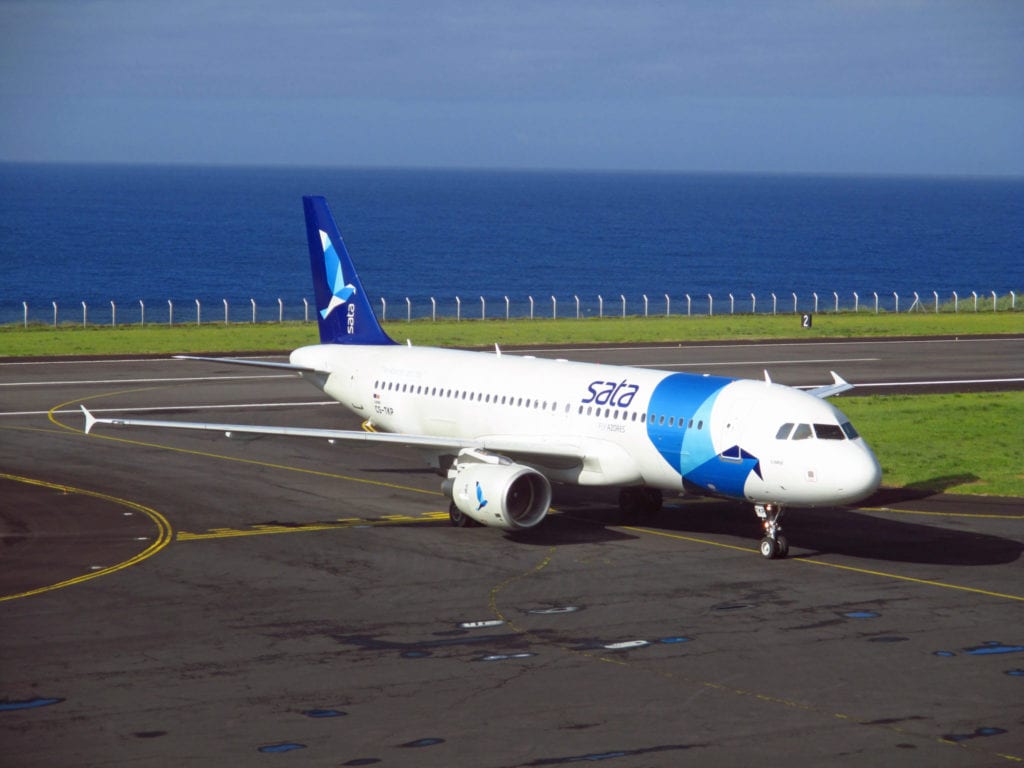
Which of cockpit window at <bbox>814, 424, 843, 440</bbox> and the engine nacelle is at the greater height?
cockpit window at <bbox>814, 424, 843, 440</bbox>

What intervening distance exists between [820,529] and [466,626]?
15.3m

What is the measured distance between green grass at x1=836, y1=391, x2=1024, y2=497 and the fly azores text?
13.4m

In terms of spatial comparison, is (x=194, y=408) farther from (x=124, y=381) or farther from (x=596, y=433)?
(x=596, y=433)

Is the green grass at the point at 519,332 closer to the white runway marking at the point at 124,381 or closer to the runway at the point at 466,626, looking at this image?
the white runway marking at the point at 124,381

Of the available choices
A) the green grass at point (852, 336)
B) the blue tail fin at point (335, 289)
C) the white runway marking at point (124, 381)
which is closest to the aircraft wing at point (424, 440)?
the blue tail fin at point (335, 289)

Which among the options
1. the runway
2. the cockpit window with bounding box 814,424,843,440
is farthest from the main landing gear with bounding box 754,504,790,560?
the cockpit window with bounding box 814,424,843,440

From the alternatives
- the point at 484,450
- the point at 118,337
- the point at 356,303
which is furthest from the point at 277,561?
the point at 118,337

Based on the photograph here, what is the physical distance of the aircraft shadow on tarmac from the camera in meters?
38.5

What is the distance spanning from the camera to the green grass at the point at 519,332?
8731cm

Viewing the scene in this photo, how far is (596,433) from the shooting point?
41031mm

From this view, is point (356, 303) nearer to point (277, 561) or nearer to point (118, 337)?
point (277, 561)

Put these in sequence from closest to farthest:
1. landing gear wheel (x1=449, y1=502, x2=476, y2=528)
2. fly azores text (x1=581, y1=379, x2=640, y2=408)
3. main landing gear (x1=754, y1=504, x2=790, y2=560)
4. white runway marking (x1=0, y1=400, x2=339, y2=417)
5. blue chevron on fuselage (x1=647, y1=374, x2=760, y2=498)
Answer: main landing gear (x1=754, y1=504, x2=790, y2=560) → blue chevron on fuselage (x1=647, y1=374, x2=760, y2=498) → fly azores text (x1=581, y1=379, x2=640, y2=408) → landing gear wheel (x1=449, y1=502, x2=476, y2=528) → white runway marking (x1=0, y1=400, x2=339, y2=417)

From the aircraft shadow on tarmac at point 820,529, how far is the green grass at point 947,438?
316cm

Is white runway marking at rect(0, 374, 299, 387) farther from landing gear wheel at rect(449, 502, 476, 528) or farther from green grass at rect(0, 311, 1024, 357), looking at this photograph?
landing gear wheel at rect(449, 502, 476, 528)
